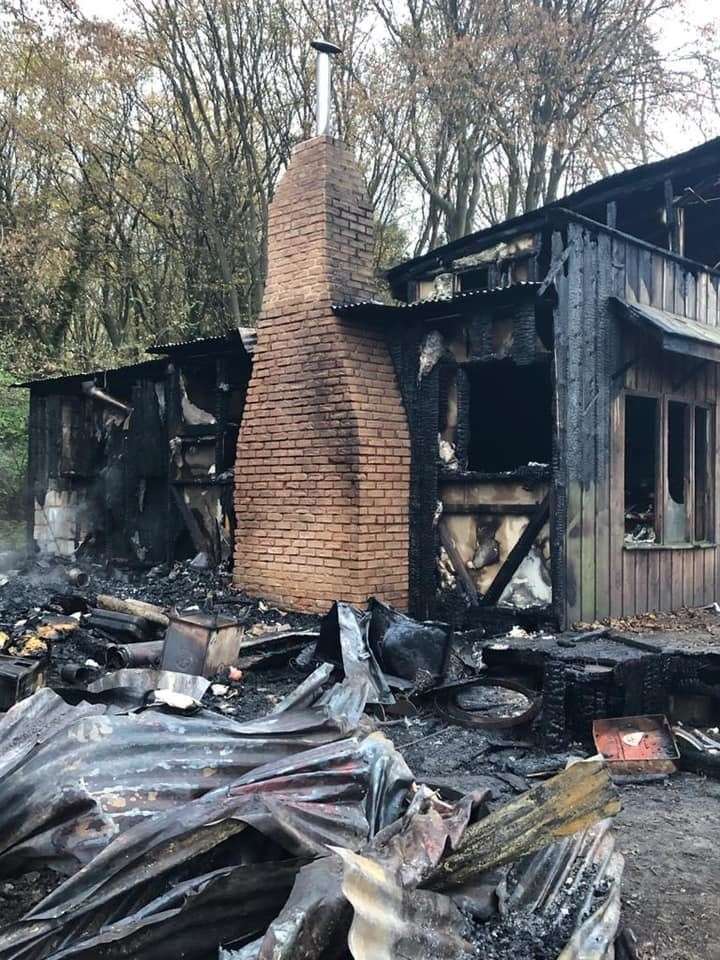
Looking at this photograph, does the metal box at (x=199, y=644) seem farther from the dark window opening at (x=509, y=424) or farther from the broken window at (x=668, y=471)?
the broken window at (x=668, y=471)

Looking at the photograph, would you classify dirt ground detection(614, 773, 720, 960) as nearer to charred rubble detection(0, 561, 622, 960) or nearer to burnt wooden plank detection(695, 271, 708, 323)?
charred rubble detection(0, 561, 622, 960)

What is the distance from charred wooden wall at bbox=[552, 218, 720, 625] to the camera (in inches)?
277

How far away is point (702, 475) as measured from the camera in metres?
8.77

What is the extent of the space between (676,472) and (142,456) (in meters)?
6.98

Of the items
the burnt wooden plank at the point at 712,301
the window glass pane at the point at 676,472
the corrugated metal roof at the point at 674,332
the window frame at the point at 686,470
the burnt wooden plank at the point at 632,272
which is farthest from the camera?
the burnt wooden plank at the point at 712,301

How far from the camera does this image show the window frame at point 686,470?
26.3ft

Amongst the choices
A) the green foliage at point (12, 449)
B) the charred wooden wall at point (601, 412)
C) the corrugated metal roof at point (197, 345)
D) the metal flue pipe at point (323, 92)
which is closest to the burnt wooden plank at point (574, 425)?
the charred wooden wall at point (601, 412)

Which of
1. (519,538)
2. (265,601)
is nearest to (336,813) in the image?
(519,538)

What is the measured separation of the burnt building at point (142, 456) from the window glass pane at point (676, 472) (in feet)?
16.2

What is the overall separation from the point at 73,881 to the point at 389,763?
1.40 metres

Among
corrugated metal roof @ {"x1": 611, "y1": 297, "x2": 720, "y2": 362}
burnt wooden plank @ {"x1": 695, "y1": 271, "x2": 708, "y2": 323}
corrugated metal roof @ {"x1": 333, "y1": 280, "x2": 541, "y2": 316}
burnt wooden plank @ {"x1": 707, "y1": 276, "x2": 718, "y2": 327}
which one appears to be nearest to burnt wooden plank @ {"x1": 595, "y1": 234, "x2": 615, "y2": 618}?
corrugated metal roof @ {"x1": 611, "y1": 297, "x2": 720, "y2": 362}

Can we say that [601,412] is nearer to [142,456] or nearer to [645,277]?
[645,277]

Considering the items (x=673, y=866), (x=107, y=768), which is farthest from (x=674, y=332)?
(x=107, y=768)

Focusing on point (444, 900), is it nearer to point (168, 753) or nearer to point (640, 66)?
point (168, 753)
